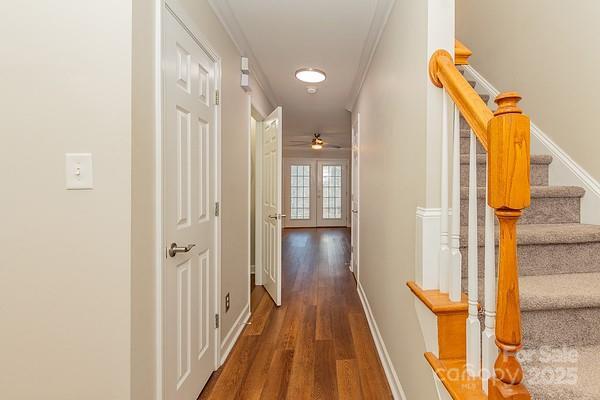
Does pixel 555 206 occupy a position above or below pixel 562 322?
above

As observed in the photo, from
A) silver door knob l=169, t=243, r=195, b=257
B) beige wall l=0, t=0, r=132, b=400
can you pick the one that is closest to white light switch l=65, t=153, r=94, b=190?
beige wall l=0, t=0, r=132, b=400

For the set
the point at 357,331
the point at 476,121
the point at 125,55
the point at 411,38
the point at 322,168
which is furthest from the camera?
the point at 322,168

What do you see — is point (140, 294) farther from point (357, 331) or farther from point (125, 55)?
point (357, 331)

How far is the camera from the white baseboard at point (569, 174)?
1.50m

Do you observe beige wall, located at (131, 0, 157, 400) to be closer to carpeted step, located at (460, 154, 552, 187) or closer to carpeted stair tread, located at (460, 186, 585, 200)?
carpeted step, located at (460, 154, 552, 187)

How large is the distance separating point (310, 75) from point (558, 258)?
2.66 meters

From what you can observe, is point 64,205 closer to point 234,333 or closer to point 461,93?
point 461,93

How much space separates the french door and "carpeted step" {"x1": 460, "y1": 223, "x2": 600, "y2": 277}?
7.46m

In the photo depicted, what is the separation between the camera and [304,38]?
240 centimetres

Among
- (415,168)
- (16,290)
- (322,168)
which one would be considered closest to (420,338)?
(415,168)

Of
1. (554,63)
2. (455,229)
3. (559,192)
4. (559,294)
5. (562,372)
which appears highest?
(554,63)

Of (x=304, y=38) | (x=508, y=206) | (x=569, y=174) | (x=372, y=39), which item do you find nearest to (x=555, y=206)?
A: (x=569, y=174)

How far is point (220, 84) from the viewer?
1958 millimetres

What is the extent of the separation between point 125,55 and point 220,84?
0.95 m
